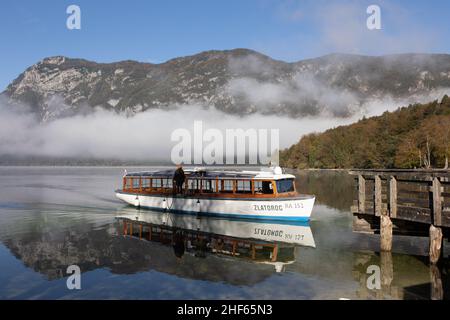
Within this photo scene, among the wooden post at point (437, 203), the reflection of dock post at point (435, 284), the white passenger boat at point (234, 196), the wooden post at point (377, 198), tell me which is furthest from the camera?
the white passenger boat at point (234, 196)

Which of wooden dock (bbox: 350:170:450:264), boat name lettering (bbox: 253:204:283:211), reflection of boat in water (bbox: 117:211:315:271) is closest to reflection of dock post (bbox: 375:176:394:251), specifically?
wooden dock (bbox: 350:170:450:264)

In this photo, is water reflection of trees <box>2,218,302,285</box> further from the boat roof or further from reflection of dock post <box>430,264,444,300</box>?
the boat roof

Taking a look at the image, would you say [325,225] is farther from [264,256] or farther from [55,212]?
[55,212]

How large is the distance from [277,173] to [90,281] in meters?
20.9

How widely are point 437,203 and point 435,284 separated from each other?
3718 millimetres

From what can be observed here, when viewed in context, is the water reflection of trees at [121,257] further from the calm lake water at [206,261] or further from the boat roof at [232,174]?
the boat roof at [232,174]

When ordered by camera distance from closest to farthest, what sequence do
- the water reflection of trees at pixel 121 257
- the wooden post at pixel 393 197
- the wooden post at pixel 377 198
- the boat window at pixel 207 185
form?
the water reflection of trees at pixel 121 257
the wooden post at pixel 393 197
the wooden post at pixel 377 198
the boat window at pixel 207 185

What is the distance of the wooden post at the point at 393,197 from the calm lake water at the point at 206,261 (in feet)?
7.91

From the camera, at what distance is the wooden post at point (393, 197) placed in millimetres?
20688

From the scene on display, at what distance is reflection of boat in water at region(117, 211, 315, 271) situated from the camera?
76.8ft

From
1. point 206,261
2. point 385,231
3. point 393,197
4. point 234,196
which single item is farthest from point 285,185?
point 206,261

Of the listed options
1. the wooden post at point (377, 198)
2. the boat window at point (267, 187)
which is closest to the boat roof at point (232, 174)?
the boat window at point (267, 187)

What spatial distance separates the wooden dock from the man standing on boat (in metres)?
19.3
